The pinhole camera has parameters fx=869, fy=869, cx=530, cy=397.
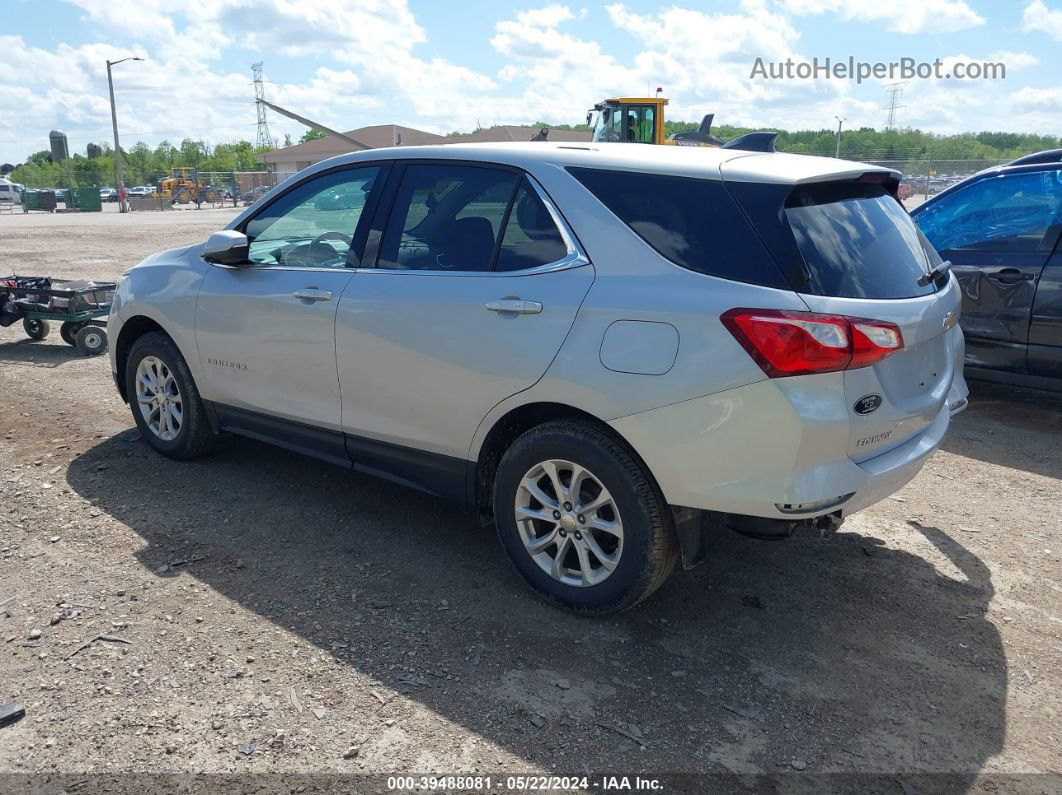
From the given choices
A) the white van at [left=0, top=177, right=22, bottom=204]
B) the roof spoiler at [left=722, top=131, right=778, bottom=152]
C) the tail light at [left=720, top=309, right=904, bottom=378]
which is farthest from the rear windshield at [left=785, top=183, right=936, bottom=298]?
the white van at [left=0, top=177, right=22, bottom=204]

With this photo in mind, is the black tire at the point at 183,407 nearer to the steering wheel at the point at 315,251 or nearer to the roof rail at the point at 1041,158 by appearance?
the steering wheel at the point at 315,251

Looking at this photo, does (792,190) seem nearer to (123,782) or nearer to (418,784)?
(418,784)

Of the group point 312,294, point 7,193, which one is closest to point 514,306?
point 312,294

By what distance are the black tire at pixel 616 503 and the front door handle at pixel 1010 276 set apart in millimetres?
4225

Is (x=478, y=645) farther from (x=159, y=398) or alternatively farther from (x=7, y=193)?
(x=7, y=193)

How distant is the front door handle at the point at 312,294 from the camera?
4.16 metres

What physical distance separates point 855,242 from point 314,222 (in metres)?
2.67

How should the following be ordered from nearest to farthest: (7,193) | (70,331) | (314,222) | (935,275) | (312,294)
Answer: (935,275) < (312,294) < (314,222) < (70,331) < (7,193)

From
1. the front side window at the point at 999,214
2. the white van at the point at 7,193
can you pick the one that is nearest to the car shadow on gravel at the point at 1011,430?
the front side window at the point at 999,214

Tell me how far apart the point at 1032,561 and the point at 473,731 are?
9.52ft

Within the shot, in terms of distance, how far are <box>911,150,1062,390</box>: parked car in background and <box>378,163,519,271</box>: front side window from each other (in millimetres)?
4281

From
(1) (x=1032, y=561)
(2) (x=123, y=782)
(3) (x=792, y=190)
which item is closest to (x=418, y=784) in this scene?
(2) (x=123, y=782)

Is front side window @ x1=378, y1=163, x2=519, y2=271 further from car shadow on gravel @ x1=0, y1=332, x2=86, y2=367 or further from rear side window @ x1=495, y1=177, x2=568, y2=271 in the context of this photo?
car shadow on gravel @ x1=0, y1=332, x2=86, y2=367

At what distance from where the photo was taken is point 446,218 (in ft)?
12.9
